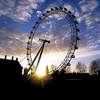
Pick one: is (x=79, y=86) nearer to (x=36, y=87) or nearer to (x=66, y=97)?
(x=66, y=97)

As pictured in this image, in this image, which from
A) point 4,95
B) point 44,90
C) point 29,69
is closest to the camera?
point 4,95

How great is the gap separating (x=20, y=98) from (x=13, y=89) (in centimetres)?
221

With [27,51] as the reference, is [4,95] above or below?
below

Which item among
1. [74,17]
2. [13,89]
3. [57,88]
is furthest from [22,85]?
[74,17]

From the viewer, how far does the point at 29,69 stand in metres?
48.0

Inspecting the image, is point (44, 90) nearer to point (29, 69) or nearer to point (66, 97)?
point (66, 97)

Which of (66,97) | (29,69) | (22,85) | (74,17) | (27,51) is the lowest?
(66,97)

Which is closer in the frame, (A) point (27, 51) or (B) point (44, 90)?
(B) point (44, 90)

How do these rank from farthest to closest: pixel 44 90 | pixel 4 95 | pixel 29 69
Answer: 1. pixel 29 69
2. pixel 44 90
3. pixel 4 95

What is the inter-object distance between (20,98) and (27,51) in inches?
625

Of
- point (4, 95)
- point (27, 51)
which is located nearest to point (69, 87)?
point (4, 95)

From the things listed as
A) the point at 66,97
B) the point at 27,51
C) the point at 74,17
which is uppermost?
the point at 74,17

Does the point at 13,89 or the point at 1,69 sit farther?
the point at 1,69

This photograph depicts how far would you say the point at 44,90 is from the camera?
128ft
